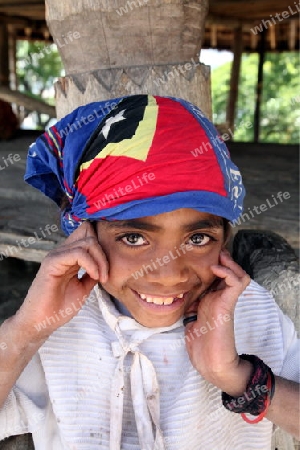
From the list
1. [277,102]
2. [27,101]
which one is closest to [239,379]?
[27,101]

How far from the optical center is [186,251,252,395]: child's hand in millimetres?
1193

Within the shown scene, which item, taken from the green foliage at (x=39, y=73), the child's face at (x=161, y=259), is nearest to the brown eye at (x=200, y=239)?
the child's face at (x=161, y=259)

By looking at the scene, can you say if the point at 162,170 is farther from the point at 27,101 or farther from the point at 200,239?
the point at 27,101

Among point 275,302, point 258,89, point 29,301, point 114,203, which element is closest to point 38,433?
point 29,301

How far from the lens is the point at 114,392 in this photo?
1257mm

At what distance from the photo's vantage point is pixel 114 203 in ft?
3.77

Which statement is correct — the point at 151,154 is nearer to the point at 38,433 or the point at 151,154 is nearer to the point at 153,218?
the point at 153,218

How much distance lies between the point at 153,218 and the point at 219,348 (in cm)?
34

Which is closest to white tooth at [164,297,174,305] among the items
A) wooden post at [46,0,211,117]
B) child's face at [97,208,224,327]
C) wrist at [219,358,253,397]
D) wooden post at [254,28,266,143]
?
child's face at [97,208,224,327]

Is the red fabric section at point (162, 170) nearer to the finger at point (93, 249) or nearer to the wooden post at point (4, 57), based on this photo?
the finger at point (93, 249)

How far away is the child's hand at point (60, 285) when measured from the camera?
3.81ft

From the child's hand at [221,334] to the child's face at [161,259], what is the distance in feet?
0.12

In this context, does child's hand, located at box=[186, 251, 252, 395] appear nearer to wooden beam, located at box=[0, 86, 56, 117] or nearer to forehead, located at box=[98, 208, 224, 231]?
forehead, located at box=[98, 208, 224, 231]

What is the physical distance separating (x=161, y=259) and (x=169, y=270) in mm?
40
